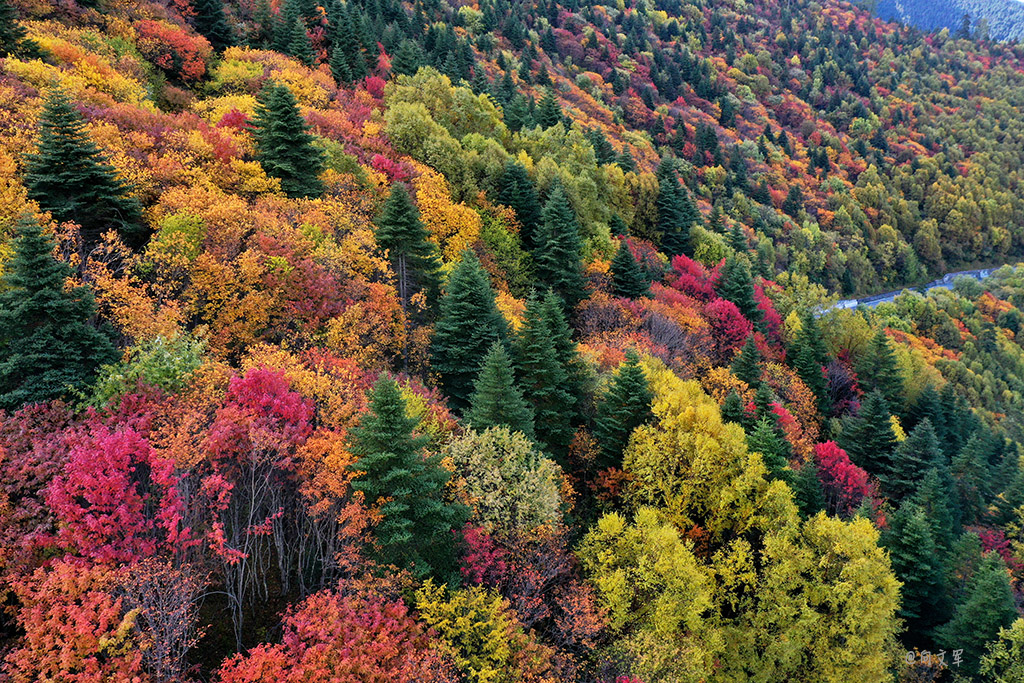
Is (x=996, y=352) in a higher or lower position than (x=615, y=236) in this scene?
higher

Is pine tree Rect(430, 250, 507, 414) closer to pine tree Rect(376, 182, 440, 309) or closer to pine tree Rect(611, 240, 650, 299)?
pine tree Rect(376, 182, 440, 309)

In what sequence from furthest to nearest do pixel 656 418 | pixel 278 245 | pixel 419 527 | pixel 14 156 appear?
pixel 656 418
pixel 278 245
pixel 14 156
pixel 419 527

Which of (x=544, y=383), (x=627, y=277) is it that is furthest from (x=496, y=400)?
(x=627, y=277)

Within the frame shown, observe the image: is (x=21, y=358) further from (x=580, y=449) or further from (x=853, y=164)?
(x=853, y=164)

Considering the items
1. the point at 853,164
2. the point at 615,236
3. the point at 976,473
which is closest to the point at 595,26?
the point at 853,164

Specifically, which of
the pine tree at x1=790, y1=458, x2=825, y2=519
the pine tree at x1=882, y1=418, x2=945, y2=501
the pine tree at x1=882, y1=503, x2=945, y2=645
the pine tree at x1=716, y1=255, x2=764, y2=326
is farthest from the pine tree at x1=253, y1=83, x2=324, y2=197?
the pine tree at x1=882, y1=418, x2=945, y2=501
